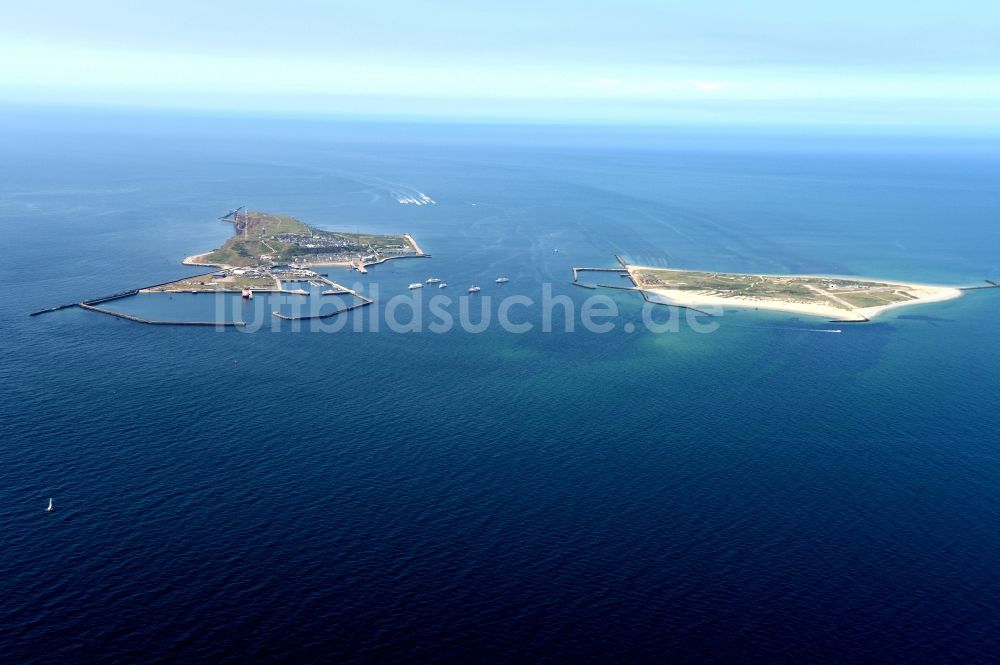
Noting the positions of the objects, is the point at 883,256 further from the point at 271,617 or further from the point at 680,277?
the point at 271,617

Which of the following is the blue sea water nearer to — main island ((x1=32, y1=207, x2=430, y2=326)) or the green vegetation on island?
main island ((x1=32, y1=207, x2=430, y2=326))

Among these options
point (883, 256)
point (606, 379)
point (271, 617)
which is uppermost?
point (883, 256)

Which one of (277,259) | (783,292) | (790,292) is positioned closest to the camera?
(783,292)

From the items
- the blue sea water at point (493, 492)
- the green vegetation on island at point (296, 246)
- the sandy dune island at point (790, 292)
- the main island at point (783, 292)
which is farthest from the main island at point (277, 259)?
the sandy dune island at point (790, 292)

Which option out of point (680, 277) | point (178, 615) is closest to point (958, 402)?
point (680, 277)

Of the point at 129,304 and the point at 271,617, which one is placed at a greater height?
the point at 129,304

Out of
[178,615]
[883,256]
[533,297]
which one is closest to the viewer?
[178,615]

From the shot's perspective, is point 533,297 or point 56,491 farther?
point 533,297

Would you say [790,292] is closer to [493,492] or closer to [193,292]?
[493,492]

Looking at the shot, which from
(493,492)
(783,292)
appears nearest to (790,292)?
(783,292)
